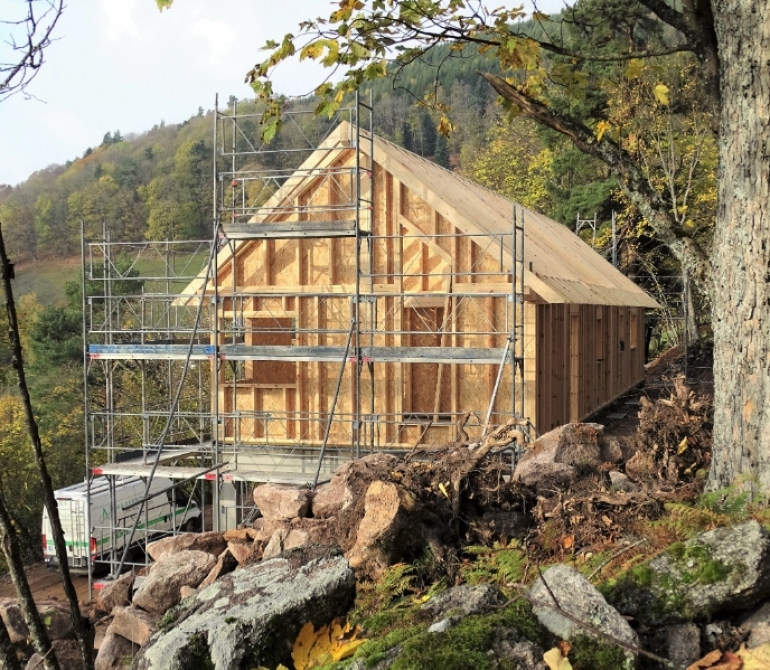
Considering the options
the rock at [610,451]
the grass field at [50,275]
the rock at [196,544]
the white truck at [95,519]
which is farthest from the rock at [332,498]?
the grass field at [50,275]

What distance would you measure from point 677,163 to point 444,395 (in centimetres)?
1863

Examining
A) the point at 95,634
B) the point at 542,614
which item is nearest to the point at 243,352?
the point at 95,634

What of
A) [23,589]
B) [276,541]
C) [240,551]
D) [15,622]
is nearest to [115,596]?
[15,622]

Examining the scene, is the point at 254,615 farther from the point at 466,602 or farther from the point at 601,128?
the point at 601,128

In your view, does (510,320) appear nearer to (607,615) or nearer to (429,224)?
(429,224)

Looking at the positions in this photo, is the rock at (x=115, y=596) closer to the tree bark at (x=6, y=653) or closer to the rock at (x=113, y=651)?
the rock at (x=113, y=651)

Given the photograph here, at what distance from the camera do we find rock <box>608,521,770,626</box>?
4613 mm

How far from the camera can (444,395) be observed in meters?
15.3

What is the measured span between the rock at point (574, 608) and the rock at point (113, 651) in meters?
5.56

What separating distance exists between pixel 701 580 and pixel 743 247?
9.06 ft

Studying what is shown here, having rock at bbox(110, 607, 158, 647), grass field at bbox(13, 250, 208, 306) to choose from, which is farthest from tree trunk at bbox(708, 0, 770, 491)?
grass field at bbox(13, 250, 208, 306)

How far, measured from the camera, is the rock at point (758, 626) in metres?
4.44

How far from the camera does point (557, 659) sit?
162 inches

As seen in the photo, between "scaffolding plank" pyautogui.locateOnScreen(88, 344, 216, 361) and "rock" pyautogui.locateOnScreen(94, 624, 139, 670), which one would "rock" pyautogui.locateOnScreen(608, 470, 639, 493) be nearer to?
"rock" pyautogui.locateOnScreen(94, 624, 139, 670)
